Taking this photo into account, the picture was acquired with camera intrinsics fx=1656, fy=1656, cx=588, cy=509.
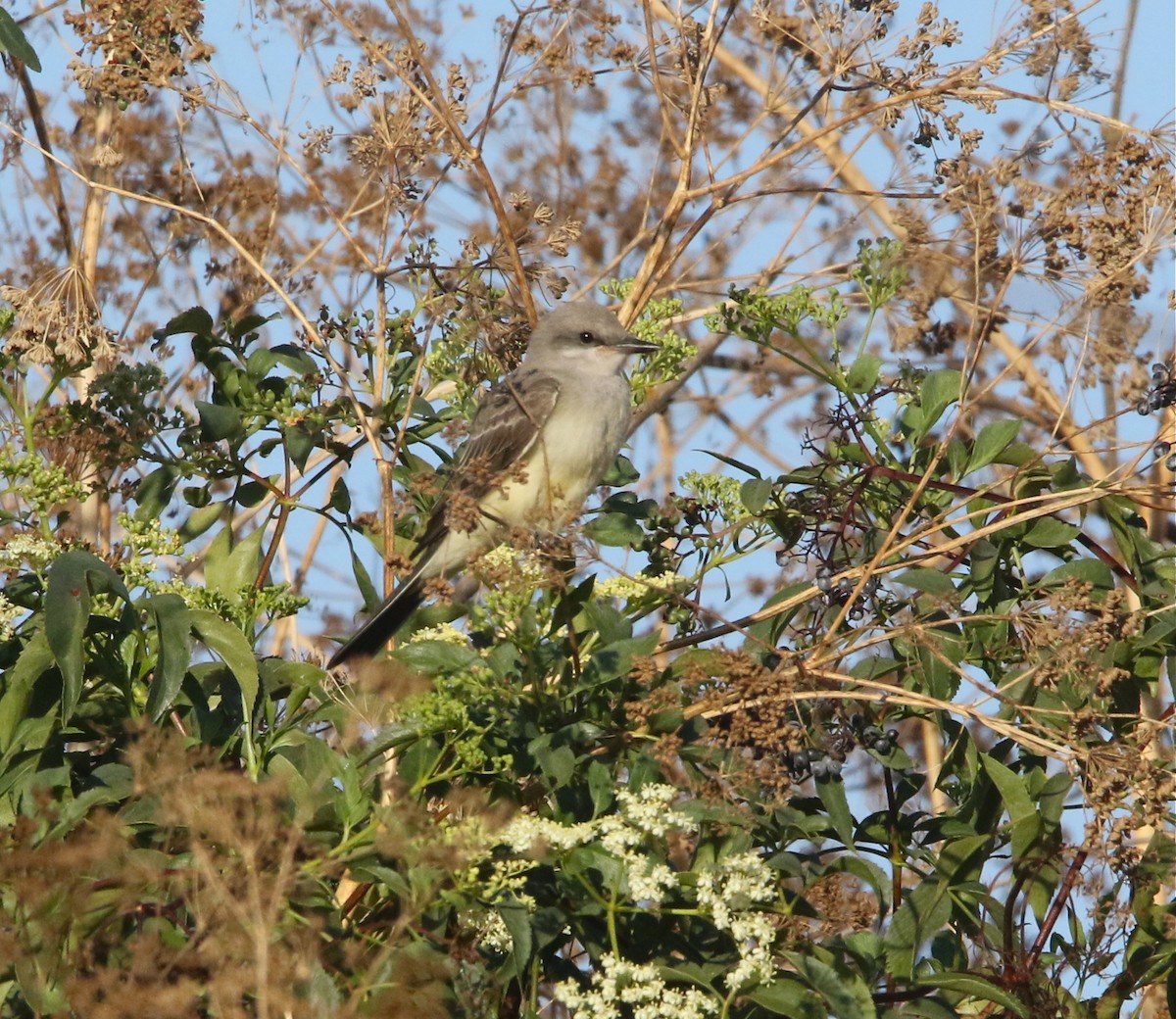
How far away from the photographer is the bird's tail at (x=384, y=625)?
4379mm

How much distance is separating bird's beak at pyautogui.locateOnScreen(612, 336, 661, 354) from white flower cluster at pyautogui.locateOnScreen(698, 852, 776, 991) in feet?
6.47

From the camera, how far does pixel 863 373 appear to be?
3725 millimetres

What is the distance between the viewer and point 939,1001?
303 centimetres

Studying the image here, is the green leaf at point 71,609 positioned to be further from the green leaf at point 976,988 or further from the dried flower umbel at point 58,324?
the green leaf at point 976,988

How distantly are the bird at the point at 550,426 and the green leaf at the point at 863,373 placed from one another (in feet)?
2.66

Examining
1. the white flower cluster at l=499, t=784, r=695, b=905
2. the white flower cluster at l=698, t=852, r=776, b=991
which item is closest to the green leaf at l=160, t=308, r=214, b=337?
the white flower cluster at l=499, t=784, r=695, b=905

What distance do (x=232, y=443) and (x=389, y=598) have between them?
0.54m

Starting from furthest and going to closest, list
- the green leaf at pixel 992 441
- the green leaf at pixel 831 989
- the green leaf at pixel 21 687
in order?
the green leaf at pixel 992 441, the green leaf at pixel 21 687, the green leaf at pixel 831 989

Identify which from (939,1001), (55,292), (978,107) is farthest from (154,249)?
(939,1001)

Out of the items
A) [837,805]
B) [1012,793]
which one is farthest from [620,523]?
[1012,793]

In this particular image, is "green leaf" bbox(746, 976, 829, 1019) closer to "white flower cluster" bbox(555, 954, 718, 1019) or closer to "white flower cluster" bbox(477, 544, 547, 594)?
"white flower cluster" bbox(555, 954, 718, 1019)

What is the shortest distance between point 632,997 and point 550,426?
3.10m

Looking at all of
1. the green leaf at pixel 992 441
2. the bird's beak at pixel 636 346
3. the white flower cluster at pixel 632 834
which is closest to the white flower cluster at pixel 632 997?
the white flower cluster at pixel 632 834

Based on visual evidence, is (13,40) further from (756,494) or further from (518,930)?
(518,930)
